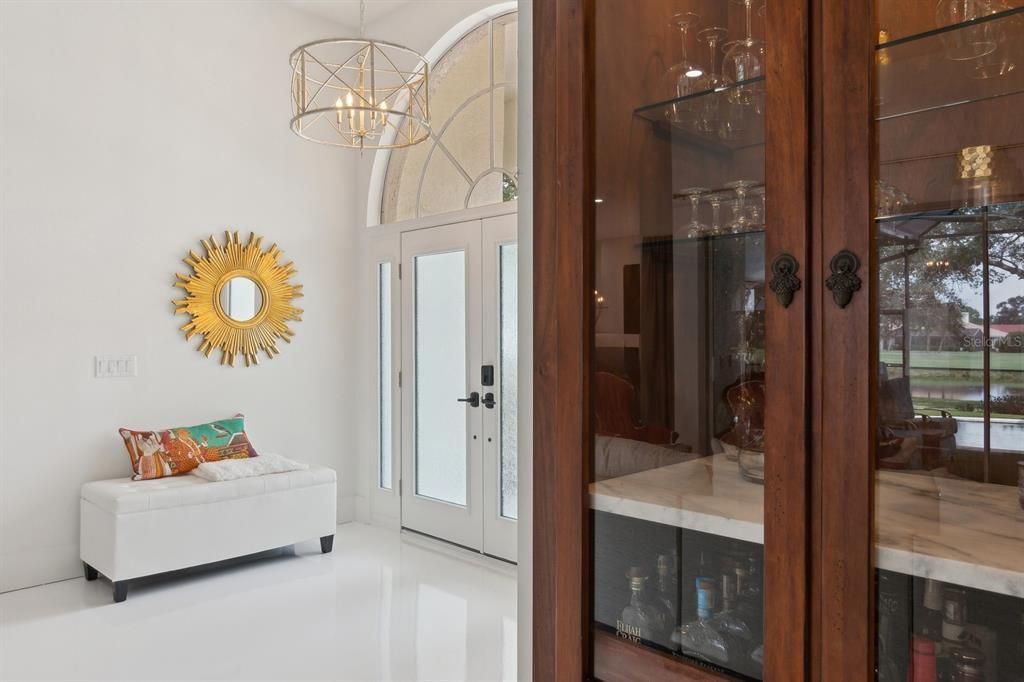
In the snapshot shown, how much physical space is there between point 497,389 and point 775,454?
10.9 feet

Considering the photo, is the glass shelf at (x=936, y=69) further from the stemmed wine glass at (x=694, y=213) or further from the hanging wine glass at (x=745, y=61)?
the stemmed wine glass at (x=694, y=213)

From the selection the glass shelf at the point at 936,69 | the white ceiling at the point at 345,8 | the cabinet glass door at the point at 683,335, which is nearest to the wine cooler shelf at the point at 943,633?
the cabinet glass door at the point at 683,335

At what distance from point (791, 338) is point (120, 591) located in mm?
3686

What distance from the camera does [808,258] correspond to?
88 cm

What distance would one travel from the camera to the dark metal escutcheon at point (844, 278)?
33.3 inches

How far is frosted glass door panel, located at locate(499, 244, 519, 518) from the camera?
4.13 m

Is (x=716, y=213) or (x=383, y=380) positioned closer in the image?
(x=716, y=213)

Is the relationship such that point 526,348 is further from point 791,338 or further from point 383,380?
point 383,380

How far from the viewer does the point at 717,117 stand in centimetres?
102

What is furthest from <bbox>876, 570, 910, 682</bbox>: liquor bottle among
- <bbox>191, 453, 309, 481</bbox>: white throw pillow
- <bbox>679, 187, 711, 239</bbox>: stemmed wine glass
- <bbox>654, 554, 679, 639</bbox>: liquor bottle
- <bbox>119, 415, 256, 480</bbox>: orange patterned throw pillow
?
<bbox>119, 415, 256, 480</bbox>: orange patterned throw pillow

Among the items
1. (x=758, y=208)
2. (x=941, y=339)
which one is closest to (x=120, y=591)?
(x=758, y=208)

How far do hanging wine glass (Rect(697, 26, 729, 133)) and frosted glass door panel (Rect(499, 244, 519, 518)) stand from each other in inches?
122

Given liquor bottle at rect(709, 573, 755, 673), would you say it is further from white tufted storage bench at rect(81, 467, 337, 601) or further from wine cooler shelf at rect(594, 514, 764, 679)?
white tufted storage bench at rect(81, 467, 337, 601)

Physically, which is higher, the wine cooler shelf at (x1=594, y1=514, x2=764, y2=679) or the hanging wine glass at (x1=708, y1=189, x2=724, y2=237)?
the hanging wine glass at (x1=708, y1=189, x2=724, y2=237)
